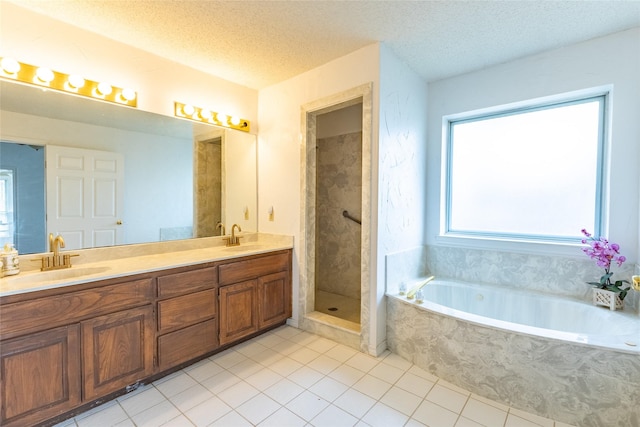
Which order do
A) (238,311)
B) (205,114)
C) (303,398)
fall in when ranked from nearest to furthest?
(303,398)
(238,311)
(205,114)

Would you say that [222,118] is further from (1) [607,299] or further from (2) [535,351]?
(1) [607,299]

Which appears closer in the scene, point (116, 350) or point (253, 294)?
point (116, 350)

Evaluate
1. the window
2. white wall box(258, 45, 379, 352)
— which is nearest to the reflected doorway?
white wall box(258, 45, 379, 352)

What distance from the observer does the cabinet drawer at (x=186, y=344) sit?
6.39 feet

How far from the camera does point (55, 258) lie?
1.87 m

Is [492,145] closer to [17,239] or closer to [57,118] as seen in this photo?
[57,118]

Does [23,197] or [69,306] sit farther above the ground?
[23,197]

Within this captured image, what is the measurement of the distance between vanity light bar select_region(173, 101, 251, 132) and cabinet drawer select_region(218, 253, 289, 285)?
4.49ft

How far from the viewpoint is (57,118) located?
195 centimetres

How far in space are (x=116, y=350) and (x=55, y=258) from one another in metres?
0.75

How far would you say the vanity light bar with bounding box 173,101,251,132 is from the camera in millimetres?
2492

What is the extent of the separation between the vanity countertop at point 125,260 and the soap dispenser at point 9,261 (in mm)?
36

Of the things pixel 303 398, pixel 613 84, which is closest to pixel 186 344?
pixel 303 398

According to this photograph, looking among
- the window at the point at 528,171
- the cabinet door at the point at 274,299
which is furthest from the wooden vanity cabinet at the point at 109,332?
the window at the point at 528,171
